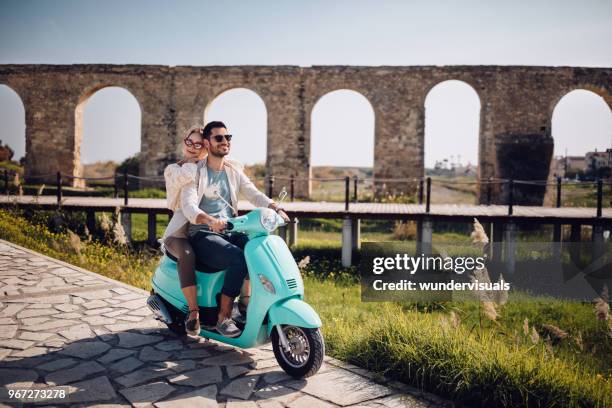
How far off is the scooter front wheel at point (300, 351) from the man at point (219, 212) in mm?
373

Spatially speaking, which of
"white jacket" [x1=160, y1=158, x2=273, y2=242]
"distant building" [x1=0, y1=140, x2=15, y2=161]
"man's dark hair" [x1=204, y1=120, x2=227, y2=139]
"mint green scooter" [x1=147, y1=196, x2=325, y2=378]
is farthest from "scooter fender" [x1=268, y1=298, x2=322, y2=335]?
"distant building" [x1=0, y1=140, x2=15, y2=161]

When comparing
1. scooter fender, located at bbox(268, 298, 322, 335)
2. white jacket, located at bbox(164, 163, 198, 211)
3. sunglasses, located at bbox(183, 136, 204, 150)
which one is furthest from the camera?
sunglasses, located at bbox(183, 136, 204, 150)

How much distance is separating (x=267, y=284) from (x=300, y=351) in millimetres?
504

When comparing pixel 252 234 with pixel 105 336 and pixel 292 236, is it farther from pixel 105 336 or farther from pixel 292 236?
pixel 292 236

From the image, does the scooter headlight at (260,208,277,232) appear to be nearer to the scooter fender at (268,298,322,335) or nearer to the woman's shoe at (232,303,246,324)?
the scooter fender at (268,298,322,335)

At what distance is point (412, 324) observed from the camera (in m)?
4.08

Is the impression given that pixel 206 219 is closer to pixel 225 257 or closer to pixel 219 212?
pixel 225 257

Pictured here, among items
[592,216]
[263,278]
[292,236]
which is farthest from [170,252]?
[592,216]

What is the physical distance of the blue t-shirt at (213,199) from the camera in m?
3.92

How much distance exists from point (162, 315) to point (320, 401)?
5.55 feet

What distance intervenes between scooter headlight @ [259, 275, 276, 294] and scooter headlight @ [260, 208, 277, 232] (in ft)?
1.11

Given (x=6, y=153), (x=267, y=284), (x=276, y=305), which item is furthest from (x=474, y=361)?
(x=6, y=153)

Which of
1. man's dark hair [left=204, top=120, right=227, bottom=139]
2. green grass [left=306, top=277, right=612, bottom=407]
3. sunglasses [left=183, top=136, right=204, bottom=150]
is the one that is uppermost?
man's dark hair [left=204, top=120, right=227, bottom=139]

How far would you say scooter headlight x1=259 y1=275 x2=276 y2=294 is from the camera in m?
3.46
